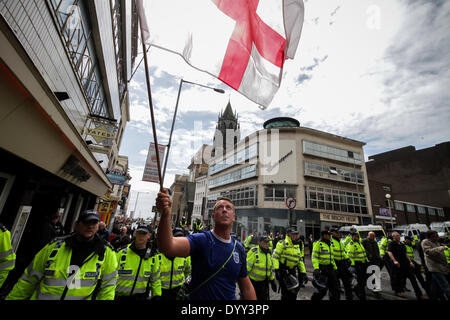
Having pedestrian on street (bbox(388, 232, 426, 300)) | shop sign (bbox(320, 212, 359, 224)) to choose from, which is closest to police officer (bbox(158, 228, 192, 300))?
pedestrian on street (bbox(388, 232, 426, 300))

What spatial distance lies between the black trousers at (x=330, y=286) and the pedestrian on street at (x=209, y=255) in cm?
414

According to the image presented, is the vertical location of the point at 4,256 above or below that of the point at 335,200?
below

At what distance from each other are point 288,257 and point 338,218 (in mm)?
22779

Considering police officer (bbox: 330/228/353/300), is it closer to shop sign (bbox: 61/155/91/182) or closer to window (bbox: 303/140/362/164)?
shop sign (bbox: 61/155/91/182)

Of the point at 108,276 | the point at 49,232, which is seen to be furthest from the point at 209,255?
the point at 49,232

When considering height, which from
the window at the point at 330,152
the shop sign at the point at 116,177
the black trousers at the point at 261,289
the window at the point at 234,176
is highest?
the window at the point at 330,152

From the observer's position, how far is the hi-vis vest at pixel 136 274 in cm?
306

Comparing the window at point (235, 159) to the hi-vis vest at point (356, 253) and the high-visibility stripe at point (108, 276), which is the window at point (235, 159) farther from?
the high-visibility stripe at point (108, 276)

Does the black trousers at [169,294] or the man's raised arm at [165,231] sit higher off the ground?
the man's raised arm at [165,231]

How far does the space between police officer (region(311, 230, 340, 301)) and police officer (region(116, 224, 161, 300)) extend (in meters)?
4.22

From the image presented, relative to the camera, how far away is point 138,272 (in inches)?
123

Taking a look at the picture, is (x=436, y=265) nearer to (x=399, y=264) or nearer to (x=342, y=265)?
(x=399, y=264)

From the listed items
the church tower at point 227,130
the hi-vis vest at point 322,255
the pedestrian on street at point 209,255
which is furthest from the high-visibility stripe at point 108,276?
the church tower at point 227,130

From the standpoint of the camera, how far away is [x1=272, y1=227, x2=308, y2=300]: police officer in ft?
16.9
